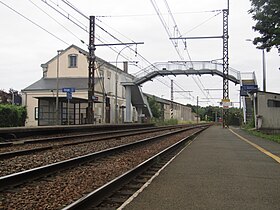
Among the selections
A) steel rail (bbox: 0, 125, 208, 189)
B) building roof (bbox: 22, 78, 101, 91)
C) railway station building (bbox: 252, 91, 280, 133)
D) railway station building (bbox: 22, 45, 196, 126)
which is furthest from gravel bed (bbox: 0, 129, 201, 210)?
building roof (bbox: 22, 78, 101, 91)

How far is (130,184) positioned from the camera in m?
8.25

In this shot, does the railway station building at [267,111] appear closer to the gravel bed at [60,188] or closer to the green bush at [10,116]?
the green bush at [10,116]

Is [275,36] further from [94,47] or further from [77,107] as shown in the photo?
[77,107]

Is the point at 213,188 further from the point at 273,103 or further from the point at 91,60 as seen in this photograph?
the point at 273,103

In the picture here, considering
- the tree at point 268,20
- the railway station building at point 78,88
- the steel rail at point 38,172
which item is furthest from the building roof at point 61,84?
the steel rail at point 38,172

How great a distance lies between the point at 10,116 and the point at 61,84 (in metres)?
24.1

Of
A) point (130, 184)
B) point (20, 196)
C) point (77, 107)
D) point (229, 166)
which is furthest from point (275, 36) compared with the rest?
point (77, 107)

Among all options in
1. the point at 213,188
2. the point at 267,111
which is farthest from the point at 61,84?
the point at 213,188

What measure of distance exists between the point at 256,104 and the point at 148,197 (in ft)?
118

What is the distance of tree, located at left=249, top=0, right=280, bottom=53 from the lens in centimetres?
2077

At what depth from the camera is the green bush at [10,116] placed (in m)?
37.5

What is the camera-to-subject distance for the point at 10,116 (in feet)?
127

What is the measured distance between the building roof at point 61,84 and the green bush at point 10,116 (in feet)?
67.2

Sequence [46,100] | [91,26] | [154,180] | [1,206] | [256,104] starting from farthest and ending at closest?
[46,100] < [256,104] < [91,26] < [154,180] < [1,206]
